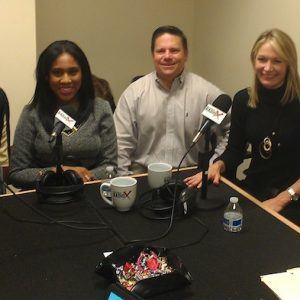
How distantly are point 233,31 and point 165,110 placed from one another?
1.13 m

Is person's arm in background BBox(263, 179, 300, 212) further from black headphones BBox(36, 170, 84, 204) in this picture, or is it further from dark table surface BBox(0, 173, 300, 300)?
black headphones BBox(36, 170, 84, 204)

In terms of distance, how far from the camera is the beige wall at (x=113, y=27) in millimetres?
3480

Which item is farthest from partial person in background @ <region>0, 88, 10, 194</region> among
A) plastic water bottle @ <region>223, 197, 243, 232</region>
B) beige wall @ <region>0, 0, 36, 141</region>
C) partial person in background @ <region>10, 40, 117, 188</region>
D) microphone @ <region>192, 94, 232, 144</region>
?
plastic water bottle @ <region>223, 197, 243, 232</region>

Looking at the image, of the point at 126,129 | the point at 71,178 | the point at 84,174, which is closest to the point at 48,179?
the point at 71,178

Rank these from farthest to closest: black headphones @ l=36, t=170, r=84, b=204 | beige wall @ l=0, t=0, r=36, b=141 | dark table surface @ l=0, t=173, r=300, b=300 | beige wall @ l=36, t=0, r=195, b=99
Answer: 1. beige wall @ l=36, t=0, r=195, b=99
2. beige wall @ l=0, t=0, r=36, b=141
3. black headphones @ l=36, t=170, r=84, b=204
4. dark table surface @ l=0, t=173, r=300, b=300

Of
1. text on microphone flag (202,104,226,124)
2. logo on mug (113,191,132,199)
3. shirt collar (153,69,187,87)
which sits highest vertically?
text on microphone flag (202,104,226,124)

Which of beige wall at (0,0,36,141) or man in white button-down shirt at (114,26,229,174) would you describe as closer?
man in white button-down shirt at (114,26,229,174)

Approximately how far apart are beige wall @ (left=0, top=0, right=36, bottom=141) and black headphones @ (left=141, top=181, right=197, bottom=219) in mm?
1544

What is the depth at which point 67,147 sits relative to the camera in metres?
2.04

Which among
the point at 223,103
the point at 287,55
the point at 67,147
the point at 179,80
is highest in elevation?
the point at 287,55

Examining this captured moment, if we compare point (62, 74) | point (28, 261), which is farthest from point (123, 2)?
point (28, 261)

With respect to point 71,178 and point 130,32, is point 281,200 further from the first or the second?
point 130,32

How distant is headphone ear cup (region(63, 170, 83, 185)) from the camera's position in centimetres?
161

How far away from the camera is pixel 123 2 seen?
3.65m
